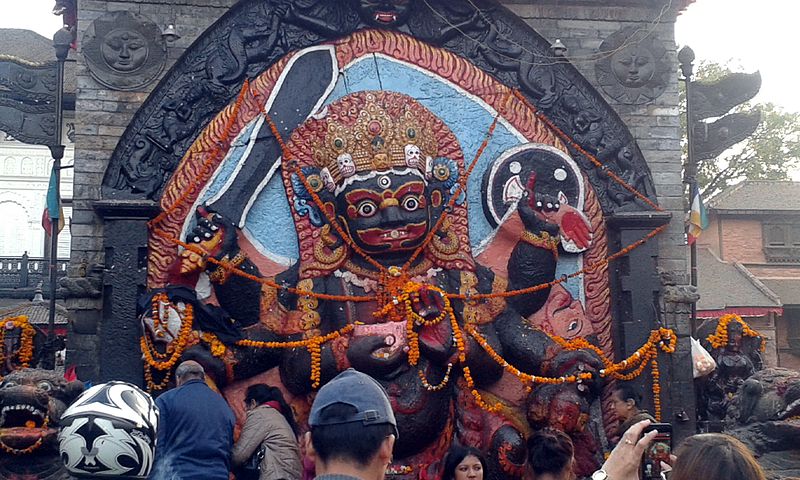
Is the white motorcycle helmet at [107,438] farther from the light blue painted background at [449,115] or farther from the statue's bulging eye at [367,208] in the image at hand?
the light blue painted background at [449,115]

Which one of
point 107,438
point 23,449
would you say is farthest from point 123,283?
point 107,438

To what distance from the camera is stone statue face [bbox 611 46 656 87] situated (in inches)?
376

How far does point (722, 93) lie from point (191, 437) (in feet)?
24.1

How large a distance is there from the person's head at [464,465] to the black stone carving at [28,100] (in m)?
5.33

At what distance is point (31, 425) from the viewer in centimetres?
687

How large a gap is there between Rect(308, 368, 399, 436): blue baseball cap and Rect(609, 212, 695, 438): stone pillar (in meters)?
6.43

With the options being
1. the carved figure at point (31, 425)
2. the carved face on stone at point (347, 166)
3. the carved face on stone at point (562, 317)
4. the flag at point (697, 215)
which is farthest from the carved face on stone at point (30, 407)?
the flag at point (697, 215)

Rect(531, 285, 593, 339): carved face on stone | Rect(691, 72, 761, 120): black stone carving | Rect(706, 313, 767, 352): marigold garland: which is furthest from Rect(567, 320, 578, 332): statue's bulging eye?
Rect(691, 72, 761, 120): black stone carving

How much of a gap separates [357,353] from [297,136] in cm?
239

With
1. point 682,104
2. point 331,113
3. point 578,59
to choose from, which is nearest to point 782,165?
point 682,104

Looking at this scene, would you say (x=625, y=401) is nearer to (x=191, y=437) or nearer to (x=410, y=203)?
(x=410, y=203)

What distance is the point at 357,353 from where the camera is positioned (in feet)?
26.1

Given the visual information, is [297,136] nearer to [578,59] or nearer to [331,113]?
[331,113]

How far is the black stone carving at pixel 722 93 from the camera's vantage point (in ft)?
32.4
